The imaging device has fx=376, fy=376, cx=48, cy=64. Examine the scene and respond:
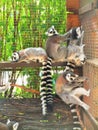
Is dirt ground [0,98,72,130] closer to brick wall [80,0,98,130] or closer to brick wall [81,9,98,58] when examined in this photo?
brick wall [80,0,98,130]

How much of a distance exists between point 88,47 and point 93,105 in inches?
20.1

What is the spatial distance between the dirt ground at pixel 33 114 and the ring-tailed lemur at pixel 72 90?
16 cm

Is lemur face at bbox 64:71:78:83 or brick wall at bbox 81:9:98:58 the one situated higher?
brick wall at bbox 81:9:98:58

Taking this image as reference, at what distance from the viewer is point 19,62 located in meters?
3.13

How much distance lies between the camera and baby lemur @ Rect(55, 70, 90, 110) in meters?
2.83

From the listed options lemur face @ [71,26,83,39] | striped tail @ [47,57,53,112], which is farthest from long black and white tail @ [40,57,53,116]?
lemur face @ [71,26,83,39]

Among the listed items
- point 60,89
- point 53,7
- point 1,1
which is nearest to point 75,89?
point 60,89

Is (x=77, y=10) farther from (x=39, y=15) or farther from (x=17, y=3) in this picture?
(x=17, y=3)

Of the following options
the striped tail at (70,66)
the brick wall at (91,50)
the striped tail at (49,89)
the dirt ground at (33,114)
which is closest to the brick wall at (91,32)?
the brick wall at (91,50)

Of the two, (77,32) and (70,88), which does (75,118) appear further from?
(77,32)

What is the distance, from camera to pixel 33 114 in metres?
3.17

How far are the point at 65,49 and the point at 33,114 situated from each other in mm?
617

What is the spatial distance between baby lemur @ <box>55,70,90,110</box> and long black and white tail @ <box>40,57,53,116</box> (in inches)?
3.2

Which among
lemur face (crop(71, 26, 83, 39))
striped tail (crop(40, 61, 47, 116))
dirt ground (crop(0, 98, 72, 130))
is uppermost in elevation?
lemur face (crop(71, 26, 83, 39))
